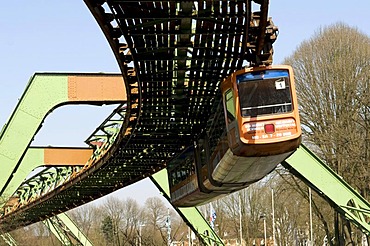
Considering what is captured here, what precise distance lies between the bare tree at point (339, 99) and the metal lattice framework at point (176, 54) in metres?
17.3

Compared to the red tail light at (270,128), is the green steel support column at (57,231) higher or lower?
lower

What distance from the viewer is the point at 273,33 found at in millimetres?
14109

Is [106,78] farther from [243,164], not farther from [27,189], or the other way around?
[27,189]

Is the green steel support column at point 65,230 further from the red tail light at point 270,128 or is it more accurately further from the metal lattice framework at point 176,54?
the red tail light at point 270,128

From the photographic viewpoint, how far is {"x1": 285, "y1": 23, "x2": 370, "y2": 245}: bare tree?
134 feet

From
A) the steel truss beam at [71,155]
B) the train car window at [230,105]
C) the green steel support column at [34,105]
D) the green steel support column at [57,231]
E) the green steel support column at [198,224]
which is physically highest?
the train car window at [230,105]

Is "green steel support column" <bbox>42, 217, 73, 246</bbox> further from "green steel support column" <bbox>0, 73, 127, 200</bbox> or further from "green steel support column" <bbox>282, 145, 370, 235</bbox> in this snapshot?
"green steel support column" <bbox>282, 145, 370, 235</bbox>

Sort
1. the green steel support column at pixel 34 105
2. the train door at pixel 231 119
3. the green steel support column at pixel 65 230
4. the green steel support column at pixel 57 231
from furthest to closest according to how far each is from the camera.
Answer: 1. the green steel support column at pixel 57 231
2. the green steel support column at pixel 65 230
3. the green steel support column at pixel 34 105
4. the train door at pixel 231 119

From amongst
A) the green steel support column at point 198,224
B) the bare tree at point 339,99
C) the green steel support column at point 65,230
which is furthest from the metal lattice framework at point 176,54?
the green steel support column at point 65,230

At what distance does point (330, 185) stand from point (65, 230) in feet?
143

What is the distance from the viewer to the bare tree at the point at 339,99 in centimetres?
4097

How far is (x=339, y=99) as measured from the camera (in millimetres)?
41906

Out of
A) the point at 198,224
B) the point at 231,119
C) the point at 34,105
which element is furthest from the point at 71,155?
the point at 231,119

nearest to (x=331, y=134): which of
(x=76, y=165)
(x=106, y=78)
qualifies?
(x=76, y=165)
